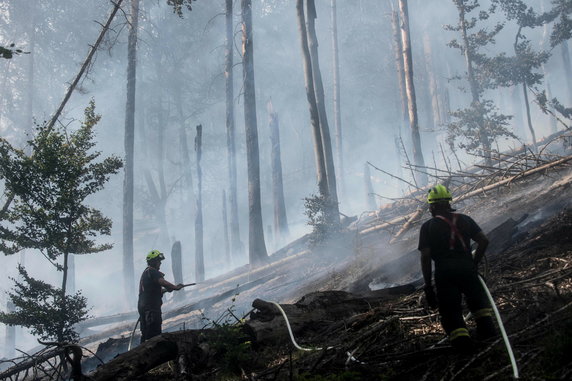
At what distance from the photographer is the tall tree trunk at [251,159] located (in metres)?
18.3

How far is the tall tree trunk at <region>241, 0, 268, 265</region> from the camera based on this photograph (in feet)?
59.9

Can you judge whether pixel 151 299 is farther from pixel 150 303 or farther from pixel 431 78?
pixel 431 78

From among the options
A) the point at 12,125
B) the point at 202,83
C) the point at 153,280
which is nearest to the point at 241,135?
the point at 202,83

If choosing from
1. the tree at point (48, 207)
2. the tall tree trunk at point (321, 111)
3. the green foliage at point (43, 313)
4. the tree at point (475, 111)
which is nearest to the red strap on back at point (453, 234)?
the tree at point (48, 207)

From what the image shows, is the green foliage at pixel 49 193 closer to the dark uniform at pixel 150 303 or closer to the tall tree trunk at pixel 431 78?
the dark uniform at pixel 150 303

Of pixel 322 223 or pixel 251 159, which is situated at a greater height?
pixel 251 159

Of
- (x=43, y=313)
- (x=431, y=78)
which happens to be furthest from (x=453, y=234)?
(x=431, y=78)

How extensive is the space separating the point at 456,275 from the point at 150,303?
555 centimetres

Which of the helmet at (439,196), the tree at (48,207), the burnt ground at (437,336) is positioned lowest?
the burnt ground at (437,336)

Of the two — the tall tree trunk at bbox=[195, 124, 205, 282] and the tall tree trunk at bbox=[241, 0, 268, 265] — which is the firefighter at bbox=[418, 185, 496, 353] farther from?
the tall tree trunk at bbox=[195, 124, 205, 282]

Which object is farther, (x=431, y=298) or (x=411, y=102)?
(x=411, y=102)

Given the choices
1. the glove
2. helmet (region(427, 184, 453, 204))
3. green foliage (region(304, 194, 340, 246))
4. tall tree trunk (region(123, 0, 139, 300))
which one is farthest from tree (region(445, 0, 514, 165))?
the glove

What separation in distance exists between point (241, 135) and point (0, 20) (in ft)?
82.4

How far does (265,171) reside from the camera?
47.5m
